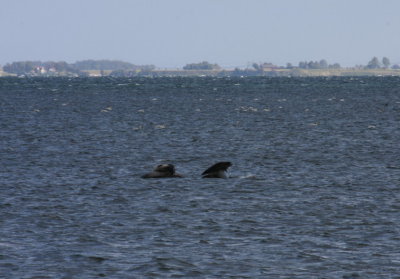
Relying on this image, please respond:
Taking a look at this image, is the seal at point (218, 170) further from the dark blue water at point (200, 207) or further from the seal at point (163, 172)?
the seal at point (163, 172)

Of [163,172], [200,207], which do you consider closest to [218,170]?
[163,172]

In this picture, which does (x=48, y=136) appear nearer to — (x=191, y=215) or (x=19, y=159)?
(x=19, y=159)

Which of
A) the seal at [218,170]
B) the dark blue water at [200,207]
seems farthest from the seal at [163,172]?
the seal at [218,170]

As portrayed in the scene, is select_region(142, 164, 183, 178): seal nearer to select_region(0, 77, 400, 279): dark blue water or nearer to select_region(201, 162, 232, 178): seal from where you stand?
select_region(0, 77, 400, 279): dark blue water

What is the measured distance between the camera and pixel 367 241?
21.5 meters

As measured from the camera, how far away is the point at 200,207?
88.6 ft

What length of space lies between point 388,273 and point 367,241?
3.19 meters

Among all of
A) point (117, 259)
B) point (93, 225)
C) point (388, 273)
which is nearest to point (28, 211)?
point (93, 225)

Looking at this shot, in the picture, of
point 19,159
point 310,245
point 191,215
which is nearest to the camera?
point 310,245

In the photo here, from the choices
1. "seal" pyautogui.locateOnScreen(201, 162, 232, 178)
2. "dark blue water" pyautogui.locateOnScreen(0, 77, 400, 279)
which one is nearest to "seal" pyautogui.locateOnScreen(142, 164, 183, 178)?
"dark blue water" pyautogui.locateOnScreen(0, 77, 400, 279)

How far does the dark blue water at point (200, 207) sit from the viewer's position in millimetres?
19172

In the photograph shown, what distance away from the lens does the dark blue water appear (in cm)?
1917

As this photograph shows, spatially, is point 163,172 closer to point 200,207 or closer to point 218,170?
point 218,170

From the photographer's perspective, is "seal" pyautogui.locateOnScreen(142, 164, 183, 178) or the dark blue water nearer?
the dark blue water
